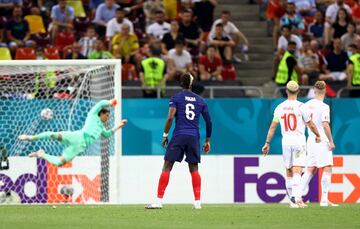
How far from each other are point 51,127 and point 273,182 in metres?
5.20

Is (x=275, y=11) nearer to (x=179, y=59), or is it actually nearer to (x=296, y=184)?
(x=179, y=59)

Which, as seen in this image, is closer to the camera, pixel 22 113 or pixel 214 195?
pixel 22 113

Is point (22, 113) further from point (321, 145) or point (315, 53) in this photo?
point (315, 53)

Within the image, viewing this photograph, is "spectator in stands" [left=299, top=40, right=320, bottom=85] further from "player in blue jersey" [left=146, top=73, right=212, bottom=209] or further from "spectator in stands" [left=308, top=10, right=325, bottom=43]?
"player in blue jersey" [left=146, top=73, right=212, bottom=209]

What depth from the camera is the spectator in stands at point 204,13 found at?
33.3 m

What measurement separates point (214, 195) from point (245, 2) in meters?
8.62

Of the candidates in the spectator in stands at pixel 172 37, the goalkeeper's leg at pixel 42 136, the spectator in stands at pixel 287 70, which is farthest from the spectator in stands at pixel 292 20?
the goalkeeper's leg at pixel 42 136

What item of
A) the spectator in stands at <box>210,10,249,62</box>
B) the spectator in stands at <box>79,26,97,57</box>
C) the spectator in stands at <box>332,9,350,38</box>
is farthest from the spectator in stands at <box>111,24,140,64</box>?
the spectator in stands at <box>332,9,350,38</box>

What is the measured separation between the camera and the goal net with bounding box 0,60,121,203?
24766 millimetres

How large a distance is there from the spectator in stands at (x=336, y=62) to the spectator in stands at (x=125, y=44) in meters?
4.77

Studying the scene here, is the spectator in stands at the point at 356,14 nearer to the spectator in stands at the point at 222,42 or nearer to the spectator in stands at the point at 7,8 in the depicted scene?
the spectator in stands at the point at 222,42

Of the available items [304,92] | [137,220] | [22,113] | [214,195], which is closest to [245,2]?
[304,92]

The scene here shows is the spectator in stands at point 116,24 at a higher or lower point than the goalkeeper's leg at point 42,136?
higher

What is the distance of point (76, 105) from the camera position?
25953 mm
